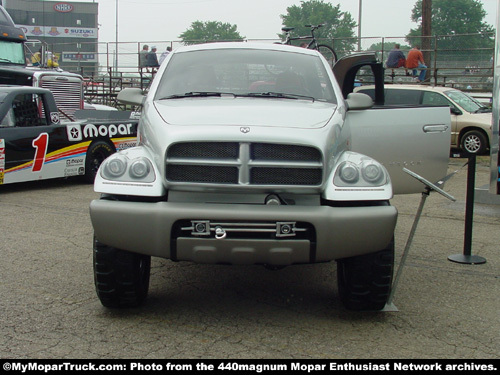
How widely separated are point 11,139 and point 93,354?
688cm

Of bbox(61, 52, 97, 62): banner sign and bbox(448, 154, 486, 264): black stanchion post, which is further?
bbox(61, 52, 97, 62): banner sign

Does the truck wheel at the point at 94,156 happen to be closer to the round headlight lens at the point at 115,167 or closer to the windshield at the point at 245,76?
the windshield at the point at 245,76

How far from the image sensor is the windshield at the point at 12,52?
1605 centimetres

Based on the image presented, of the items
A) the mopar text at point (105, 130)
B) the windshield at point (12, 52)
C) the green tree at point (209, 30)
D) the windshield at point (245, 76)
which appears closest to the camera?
the windshield at point (245, 76)

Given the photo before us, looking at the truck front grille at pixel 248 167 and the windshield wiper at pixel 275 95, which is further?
the windshield wiper at pixel 275 95

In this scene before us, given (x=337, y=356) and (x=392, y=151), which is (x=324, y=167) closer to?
(x=337, y=356)

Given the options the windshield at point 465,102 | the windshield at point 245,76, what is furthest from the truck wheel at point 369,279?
the windshield at point 465,102

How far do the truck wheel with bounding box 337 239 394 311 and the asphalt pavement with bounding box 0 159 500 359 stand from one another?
137 millimetres

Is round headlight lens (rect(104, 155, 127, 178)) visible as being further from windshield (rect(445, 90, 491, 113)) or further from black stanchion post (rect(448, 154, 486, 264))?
windshield (rect(445, 90, 491, 113))

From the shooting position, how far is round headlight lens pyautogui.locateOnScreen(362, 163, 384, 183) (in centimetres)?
427

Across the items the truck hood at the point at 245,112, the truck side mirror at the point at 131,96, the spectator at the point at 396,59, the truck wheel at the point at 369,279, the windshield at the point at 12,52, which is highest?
the spectator at the point at 396,59

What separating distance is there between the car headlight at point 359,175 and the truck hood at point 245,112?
1.17 ft

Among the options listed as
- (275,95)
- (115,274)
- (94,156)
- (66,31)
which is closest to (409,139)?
(275,95)

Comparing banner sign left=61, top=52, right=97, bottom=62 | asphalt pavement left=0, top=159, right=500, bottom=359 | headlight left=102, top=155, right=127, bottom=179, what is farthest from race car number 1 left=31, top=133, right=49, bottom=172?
banner sign left=61, top=52, right=97, bottom=62
